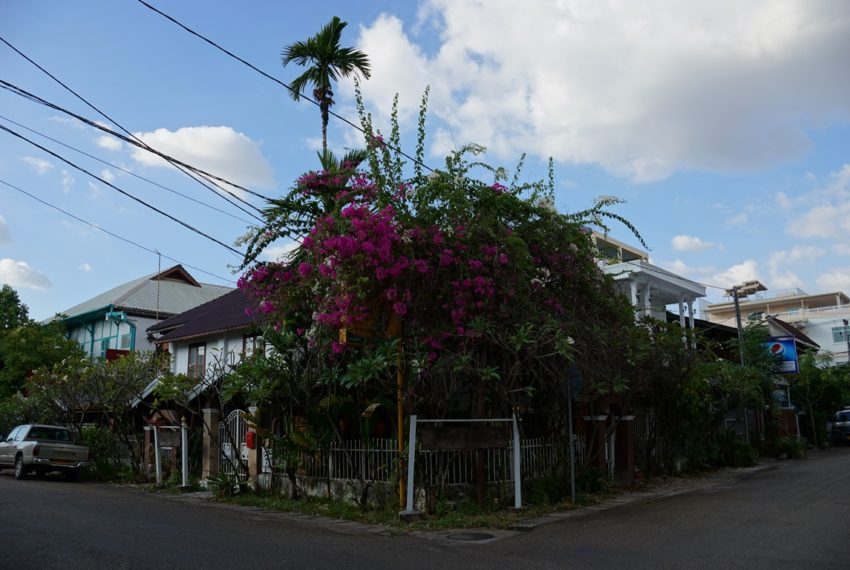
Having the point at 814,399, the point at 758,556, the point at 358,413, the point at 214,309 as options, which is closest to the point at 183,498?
the point at 358,413

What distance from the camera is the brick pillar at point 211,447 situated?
16194 mm

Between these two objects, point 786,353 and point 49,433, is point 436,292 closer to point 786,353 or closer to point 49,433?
point 49,433

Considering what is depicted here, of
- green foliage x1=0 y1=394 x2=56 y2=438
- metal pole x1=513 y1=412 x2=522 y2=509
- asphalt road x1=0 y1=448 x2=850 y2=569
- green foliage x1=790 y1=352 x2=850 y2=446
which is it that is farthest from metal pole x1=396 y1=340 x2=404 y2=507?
green foliage x1=790 y1=352 x2=850 y2=446

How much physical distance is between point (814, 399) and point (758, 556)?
27435mm

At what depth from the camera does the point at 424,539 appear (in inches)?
380

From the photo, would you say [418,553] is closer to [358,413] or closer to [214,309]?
[358,413]

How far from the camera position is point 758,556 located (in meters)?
7.74

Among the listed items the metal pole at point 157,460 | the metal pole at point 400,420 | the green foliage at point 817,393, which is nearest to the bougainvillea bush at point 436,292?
the metal pole at point 400,420

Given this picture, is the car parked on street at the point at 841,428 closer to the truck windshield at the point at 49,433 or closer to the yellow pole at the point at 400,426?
the yellow pole at the point at 400,426

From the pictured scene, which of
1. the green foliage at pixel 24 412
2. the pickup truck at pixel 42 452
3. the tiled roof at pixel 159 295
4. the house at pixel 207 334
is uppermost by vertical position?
the tiled roof at pixel 159 295

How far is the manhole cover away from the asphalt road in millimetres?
147

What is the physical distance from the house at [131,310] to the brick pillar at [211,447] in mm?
16958

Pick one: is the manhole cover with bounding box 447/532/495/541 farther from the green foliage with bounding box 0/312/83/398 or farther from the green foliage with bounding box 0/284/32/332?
the green foliage with bounding box 0/284/32/332

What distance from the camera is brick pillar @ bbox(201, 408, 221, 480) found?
16194 mm
